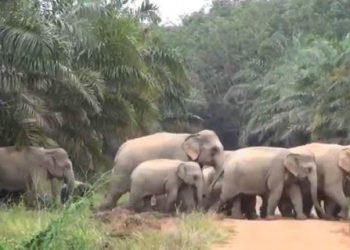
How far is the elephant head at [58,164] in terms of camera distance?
17.1 metres

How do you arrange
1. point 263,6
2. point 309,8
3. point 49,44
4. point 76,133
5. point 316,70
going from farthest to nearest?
point 263,6, point 309,8, point 316,70, point 76,133, point 49,44

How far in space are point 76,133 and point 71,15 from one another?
4214 mm

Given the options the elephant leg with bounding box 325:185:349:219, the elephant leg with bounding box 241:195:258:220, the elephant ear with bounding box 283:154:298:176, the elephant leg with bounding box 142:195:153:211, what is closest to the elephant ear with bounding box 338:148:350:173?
the elephant leg with bounding box 325:185:349:219

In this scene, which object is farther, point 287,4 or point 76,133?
point 287,4

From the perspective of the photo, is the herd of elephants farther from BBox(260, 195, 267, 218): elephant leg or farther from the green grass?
the green grass

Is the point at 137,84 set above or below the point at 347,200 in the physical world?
above

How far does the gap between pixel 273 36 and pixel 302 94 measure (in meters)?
15.7

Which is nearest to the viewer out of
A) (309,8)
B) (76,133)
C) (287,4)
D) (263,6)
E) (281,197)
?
(281,197)

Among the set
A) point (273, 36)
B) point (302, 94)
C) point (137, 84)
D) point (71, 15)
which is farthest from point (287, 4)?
point (71, 15)

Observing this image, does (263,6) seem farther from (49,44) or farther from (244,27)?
(49,44)

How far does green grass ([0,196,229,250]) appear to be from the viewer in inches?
311

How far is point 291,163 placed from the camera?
1521cm

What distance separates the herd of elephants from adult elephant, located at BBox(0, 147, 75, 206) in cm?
2

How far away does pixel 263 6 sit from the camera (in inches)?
2387
